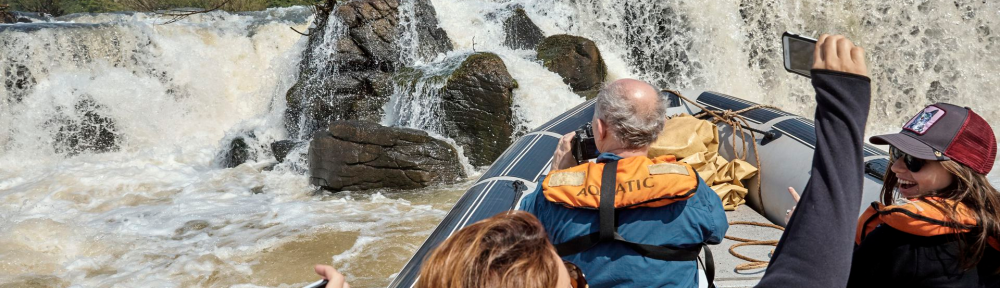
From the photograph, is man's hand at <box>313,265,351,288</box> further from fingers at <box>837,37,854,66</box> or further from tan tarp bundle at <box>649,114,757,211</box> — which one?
tan tarp bundle at <box>649,114,757,211</box>

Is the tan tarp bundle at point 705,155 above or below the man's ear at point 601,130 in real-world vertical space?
below

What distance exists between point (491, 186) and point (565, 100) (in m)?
5.33

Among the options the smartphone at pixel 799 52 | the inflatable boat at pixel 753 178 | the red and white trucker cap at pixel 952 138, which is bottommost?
the inflatable boat at pixel 753 178

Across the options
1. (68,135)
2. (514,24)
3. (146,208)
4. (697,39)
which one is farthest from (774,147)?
(68,135)

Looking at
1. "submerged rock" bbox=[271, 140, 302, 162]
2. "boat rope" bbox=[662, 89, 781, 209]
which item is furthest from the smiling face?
"submerged rock" bbox=[271, 140, 302, 162]

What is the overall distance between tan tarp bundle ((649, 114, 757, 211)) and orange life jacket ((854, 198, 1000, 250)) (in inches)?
62.0

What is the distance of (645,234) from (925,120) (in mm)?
544

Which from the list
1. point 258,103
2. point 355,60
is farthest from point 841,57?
point 258,103

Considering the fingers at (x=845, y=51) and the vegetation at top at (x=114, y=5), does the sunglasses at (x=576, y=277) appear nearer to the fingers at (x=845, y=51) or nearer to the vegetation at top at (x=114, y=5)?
the fingers at (x=845, y=51)

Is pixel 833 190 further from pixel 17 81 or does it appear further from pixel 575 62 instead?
pixel 17 81

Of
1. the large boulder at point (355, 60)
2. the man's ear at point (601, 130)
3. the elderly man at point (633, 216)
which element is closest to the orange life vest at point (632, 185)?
the elderly man at point (633, 216)

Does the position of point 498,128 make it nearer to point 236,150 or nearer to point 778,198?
point 236,150

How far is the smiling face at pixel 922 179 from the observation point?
4.09ft

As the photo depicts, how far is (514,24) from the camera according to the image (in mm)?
10500
